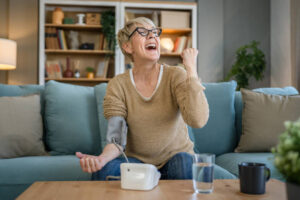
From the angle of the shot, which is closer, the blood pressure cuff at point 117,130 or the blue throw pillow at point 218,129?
the blood pressure cuff at point 117,130

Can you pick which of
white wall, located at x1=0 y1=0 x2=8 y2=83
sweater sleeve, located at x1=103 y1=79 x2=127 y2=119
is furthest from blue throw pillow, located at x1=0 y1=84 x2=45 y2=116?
white wall, located at x1=0 y1=0 x2=8 y2=83

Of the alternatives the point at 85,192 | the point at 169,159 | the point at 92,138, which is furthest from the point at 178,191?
the point at 92,138

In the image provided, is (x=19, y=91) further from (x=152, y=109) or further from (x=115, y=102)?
(x=152, y=109)

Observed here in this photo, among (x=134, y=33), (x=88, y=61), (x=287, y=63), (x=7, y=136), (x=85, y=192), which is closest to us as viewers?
(x=85, y=192)

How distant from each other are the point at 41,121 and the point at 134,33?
0.88 meters

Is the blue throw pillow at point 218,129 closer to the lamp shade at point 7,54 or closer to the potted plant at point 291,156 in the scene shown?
the potted plant at point 291,156

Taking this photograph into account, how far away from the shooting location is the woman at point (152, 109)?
4.53 feet

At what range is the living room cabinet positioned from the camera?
437 cm

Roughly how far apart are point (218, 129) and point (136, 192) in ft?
3.90

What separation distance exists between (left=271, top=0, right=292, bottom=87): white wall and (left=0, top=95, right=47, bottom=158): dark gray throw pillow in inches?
124

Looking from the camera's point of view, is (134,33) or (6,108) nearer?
(134,33)

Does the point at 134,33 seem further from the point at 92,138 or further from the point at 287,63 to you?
the point at 287,63

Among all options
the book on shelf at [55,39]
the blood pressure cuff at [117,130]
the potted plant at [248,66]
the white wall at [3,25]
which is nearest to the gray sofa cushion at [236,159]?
the blood pressure cuff at [117,130]

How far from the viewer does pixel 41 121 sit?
2.09 metres
